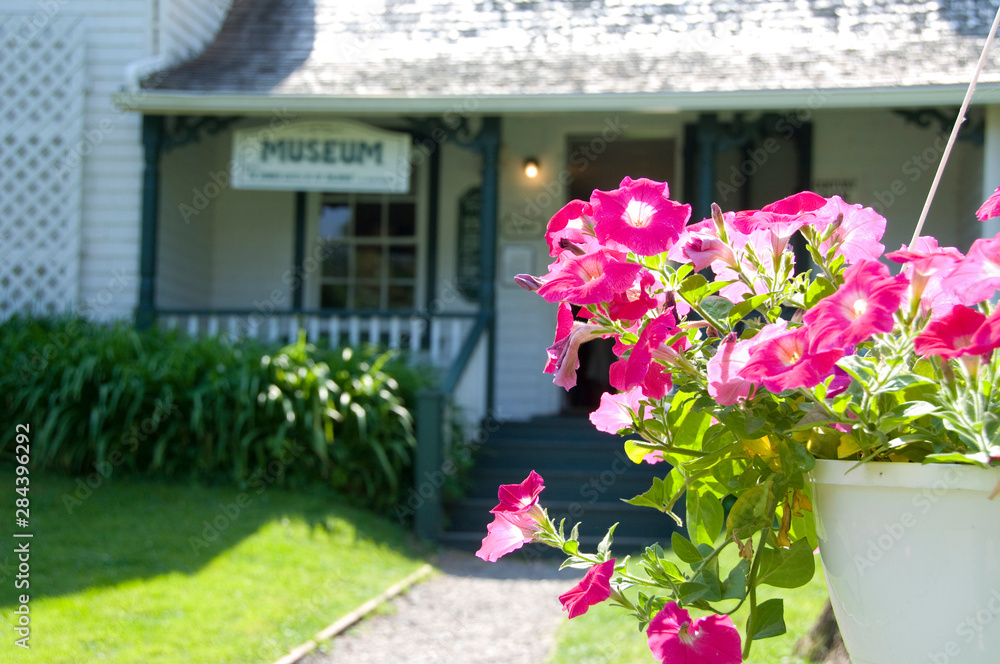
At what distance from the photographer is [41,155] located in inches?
312

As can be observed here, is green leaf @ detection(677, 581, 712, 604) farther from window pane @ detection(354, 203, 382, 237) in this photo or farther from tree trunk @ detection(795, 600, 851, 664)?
window pane @ detection(354, 203, 382, 237)

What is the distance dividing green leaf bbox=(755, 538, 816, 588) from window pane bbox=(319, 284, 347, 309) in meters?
8.30

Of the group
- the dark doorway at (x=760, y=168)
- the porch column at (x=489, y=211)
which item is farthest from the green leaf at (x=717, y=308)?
the dark doorway at (x=760, y=168)

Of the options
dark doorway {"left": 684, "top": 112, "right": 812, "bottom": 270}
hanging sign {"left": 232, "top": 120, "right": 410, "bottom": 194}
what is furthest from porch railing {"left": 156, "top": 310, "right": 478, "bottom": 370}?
dark doorway {"left": 684, "top": 112, "right": 812, "bottom": 270}

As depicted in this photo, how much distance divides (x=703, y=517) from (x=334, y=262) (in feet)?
27.3

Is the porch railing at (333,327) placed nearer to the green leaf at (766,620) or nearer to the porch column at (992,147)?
the porch column at (992,147)

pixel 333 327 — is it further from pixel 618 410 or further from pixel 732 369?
pixel 732 369

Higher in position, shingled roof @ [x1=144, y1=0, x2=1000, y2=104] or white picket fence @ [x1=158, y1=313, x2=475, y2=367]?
shingled roof @ [x1=144, y1=0, x2=1000, y2=104]

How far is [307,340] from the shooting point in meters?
7.55

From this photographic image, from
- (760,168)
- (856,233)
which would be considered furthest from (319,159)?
(856,233)

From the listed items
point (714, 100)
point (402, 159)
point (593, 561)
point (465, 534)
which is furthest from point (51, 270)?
point (593, 561)

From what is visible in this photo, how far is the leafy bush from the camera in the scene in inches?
232

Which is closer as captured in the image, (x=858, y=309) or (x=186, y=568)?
(x=858, y=309)

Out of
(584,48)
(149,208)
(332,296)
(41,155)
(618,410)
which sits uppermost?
(584,48)
